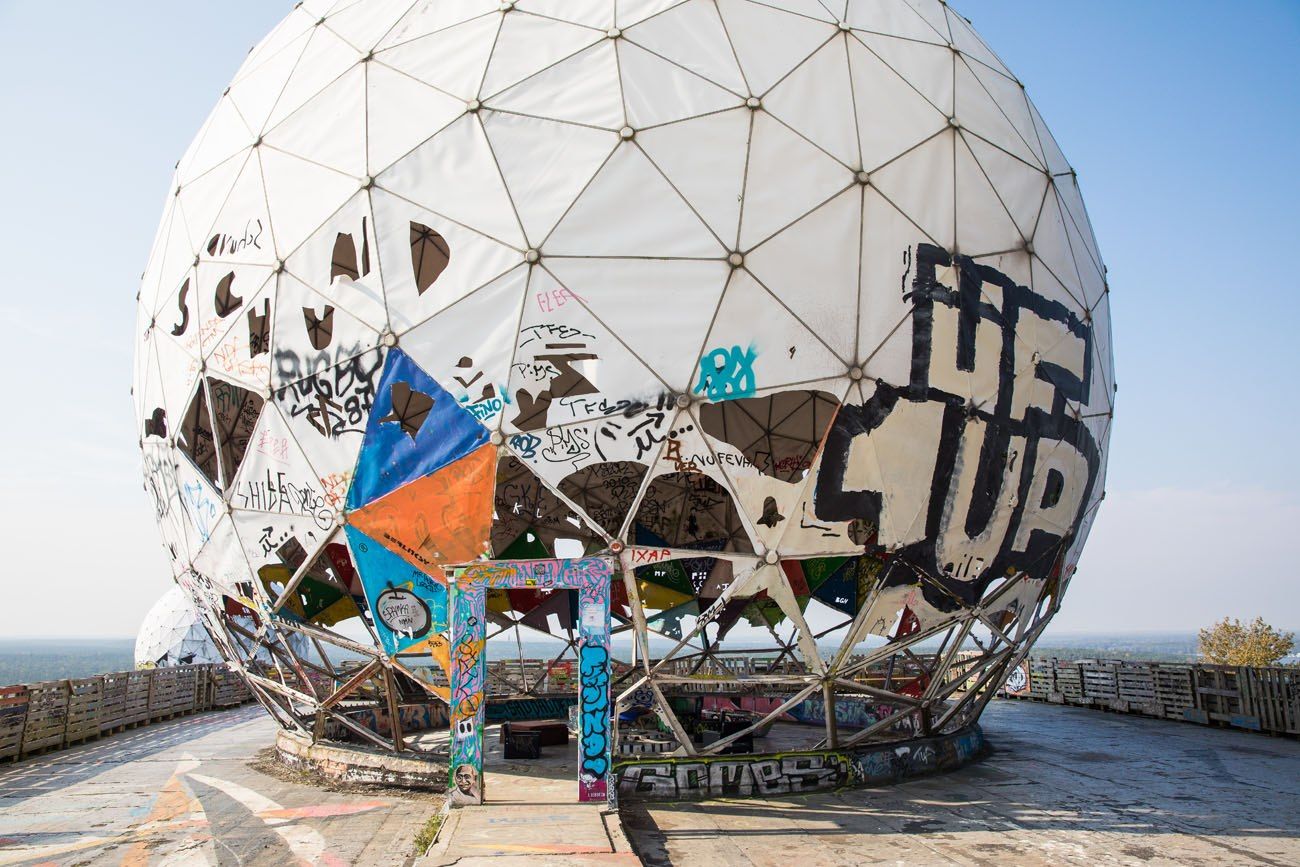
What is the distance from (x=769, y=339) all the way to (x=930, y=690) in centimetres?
582

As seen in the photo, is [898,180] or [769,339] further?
[898,180]

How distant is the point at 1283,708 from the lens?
55.9 feet

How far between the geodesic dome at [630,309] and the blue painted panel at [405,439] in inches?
1.3

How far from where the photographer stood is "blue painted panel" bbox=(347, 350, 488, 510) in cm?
1027

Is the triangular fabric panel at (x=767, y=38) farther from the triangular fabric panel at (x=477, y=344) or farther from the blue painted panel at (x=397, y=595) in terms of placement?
the blue painted panel at (x=397, y=595)

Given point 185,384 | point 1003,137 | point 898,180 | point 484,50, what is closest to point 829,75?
point 898,180

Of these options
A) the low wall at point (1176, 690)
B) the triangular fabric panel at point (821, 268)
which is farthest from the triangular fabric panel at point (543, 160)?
the low wall at point (1176, 690)

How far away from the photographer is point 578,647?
10.2 meters

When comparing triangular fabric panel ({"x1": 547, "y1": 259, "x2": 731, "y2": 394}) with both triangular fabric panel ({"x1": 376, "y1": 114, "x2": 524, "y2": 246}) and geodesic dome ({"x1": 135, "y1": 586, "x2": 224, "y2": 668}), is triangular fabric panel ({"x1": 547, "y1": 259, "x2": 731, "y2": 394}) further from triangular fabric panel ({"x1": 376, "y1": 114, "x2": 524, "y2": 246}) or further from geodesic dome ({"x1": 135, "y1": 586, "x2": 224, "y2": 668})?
geodesic dome ({"x1": 135, "y1": 586, "x2": 224, "y2": 668})

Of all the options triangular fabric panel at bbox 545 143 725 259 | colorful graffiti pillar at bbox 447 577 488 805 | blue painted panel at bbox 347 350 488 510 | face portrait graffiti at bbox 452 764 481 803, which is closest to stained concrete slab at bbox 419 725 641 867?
face portrait graffiti at bbox 452 764 481 803

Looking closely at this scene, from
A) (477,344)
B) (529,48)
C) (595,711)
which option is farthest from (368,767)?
(529,48)

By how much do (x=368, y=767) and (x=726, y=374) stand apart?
6937 millimetres

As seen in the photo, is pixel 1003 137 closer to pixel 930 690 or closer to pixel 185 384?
pixel 930 690

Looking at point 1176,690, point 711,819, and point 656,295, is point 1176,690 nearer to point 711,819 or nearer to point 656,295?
point 711,819
